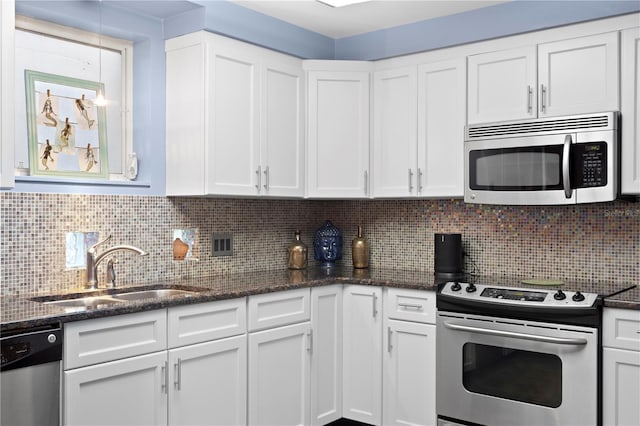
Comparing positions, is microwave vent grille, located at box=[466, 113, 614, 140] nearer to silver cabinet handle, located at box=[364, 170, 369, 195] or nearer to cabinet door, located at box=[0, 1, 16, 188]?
silver cabinet handle, located at box=[364, 170, 369, 195]

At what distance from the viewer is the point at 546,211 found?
3510 mm

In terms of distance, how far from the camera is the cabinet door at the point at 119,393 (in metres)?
2.29

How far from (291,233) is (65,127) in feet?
5.34

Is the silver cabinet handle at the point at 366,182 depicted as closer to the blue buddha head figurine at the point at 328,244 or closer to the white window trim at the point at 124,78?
the blue buddha head figurine at the point at 328,244

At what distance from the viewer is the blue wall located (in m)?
3.03

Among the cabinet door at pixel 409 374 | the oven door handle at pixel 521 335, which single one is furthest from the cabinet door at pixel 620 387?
the cabinet door at pixel 409 374

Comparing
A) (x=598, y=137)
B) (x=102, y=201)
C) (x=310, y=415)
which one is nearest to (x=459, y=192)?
(x=598, y=137)

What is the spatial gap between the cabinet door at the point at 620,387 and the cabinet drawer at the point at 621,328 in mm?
30

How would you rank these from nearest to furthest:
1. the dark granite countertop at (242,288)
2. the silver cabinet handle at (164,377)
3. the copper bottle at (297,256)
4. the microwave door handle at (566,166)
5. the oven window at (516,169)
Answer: the dark granite countertop at (242,288)
the silver cabinet handle at (164,377)
the microwave door handle at (566,166)
the oven window at (516,169)
the copper bottle at (297,256)

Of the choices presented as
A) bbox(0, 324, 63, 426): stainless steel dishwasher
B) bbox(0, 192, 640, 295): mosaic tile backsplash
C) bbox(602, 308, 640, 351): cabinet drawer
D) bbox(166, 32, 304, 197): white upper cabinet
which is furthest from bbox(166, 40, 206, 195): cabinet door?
bbox(602, 308, 640, 351): cabinet drawer

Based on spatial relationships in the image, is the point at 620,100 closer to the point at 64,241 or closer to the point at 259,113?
the point at 259,113

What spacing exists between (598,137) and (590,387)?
1152 mm

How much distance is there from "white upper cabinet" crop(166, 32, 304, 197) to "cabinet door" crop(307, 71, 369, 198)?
0.70 ft

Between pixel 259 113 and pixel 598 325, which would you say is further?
pixel 259 113
